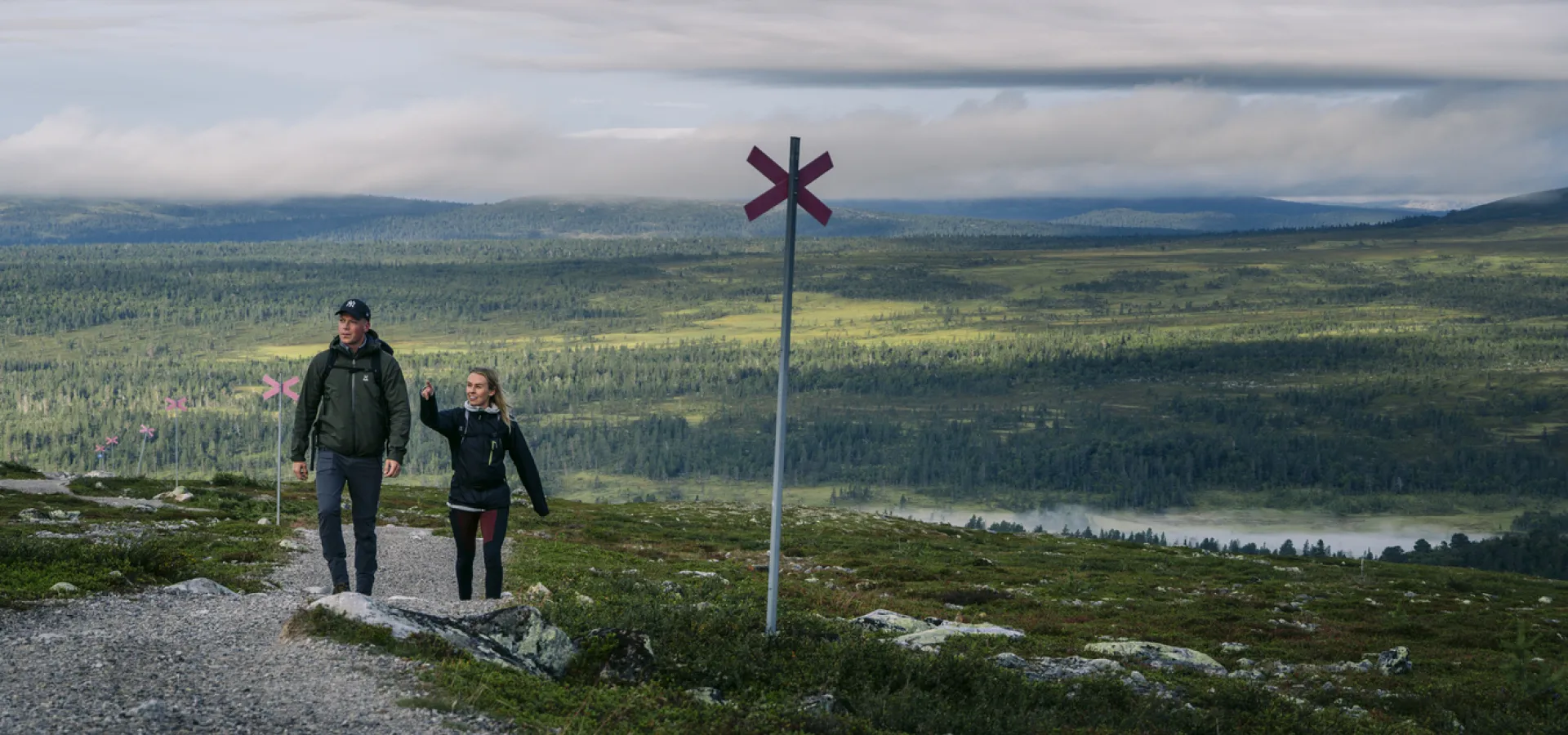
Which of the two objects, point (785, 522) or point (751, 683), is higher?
point (751, 683)

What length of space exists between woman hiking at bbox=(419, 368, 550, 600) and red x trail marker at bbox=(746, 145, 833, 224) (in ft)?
15.8

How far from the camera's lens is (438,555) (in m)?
36.7

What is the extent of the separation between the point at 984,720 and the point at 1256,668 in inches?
573

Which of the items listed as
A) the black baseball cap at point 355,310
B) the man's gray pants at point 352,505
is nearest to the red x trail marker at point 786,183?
the black baseball cap at point 355,310

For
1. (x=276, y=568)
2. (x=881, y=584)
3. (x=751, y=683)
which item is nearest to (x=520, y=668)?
(x=751, y=683)

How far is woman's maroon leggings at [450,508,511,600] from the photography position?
67.2ft

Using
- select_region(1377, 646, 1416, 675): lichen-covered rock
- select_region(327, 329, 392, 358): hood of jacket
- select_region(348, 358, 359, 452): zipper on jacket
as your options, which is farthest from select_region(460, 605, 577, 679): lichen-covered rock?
select_region(1377, 646, 1416, 675): lichen-covered rock

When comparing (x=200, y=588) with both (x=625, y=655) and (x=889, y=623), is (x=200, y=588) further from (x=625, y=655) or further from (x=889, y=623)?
(x=889, y=623)

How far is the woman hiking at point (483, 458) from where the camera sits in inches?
791

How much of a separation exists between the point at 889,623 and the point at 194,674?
16307mm

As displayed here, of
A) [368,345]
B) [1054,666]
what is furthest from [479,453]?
[1054,666]

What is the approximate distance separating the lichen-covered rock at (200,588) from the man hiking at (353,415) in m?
2.50

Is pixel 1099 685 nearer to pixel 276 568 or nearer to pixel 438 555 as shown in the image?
pixel 276 568

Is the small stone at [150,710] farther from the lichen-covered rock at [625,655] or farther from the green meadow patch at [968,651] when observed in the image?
the lichen-covered rock at [625,655]
